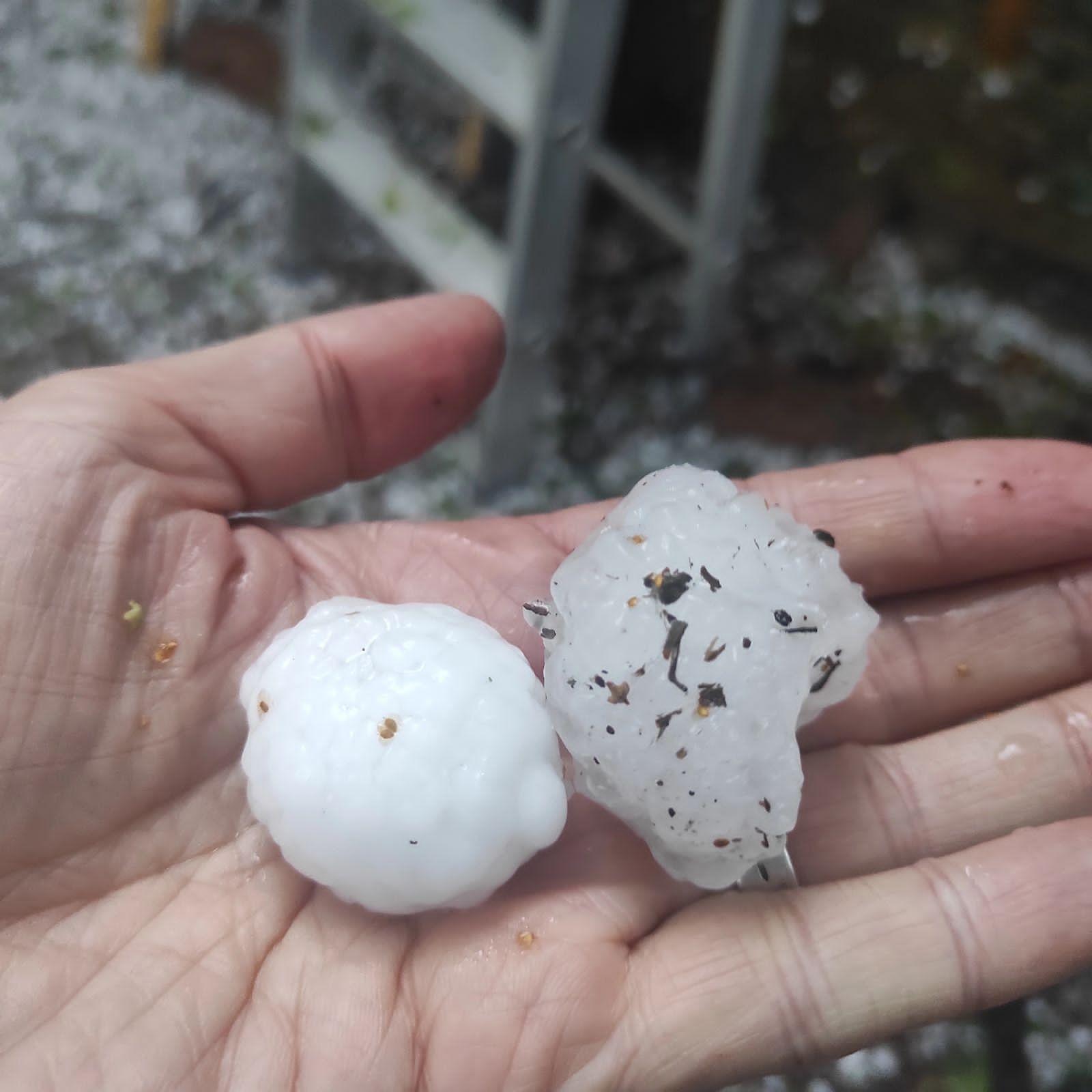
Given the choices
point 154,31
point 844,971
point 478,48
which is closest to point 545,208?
point 478,48

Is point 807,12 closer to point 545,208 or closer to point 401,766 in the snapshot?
point 545,208

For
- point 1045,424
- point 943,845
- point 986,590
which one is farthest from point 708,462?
point 943,845

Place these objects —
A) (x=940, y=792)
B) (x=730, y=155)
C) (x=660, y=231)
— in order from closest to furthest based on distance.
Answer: (x=940, y=792) → (x=730, y=155) → (x=660, y=231)

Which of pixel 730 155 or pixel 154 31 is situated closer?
pixel 730 155

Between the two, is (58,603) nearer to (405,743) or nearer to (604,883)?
(405,743)

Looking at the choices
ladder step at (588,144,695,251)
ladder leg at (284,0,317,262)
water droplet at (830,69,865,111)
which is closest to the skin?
ladder step at (588,144,695,251)

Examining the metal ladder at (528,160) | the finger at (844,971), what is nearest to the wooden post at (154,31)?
the metal ladder at (528,160)

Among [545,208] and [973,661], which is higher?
[545,208]
